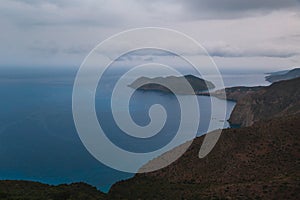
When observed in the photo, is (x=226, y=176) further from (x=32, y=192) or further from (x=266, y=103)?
(x=266, y=103)

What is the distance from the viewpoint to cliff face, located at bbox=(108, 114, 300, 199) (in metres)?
19.3

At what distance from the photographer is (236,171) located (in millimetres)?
24297

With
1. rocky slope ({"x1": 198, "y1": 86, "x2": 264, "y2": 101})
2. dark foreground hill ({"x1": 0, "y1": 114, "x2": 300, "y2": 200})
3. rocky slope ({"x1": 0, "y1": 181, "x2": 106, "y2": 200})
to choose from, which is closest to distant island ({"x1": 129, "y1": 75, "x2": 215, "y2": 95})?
rocky slope ({"x1": 198, "y1": 86, "x2": 264, "y2": 101})

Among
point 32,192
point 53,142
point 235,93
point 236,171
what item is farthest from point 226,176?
point 235,93

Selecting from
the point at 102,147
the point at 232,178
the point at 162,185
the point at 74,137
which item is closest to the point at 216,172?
the point at 232,178

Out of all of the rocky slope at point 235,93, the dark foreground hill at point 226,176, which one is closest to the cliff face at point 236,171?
the dark foreground hill at point 226,176

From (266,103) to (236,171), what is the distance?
55.4 meters

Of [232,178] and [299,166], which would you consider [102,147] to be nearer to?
[232,178]

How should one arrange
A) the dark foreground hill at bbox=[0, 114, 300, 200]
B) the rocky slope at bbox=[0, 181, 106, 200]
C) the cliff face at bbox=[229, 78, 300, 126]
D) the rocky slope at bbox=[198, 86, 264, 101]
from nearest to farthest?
the rocky slope at bbox=[0, 181, 106, 200] < the dark foreground hill at bbox=[0, 114, 300, 200] < the cliff face at bbox=[229, 78, 300, 126] < the rocky slope at bbox=[198, 86, 264, 101]

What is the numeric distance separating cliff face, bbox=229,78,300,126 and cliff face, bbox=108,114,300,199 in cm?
4178

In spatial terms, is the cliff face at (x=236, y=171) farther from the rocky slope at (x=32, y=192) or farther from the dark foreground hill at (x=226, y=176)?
the rocky slope at (x=32, y=192)

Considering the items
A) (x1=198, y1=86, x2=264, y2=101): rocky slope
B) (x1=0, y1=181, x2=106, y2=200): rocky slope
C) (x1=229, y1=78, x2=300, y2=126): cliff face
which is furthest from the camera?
(x1=198, y1=86, x2=264, y2=101): rocky slope

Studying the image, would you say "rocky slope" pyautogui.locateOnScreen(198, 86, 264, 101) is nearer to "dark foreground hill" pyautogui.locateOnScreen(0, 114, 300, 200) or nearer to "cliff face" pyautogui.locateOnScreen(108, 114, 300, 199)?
"dark foreground hill" pyautogui.locateOnScreen(0, 114, 300, 200)

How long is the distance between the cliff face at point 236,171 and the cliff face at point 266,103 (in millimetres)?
41782
